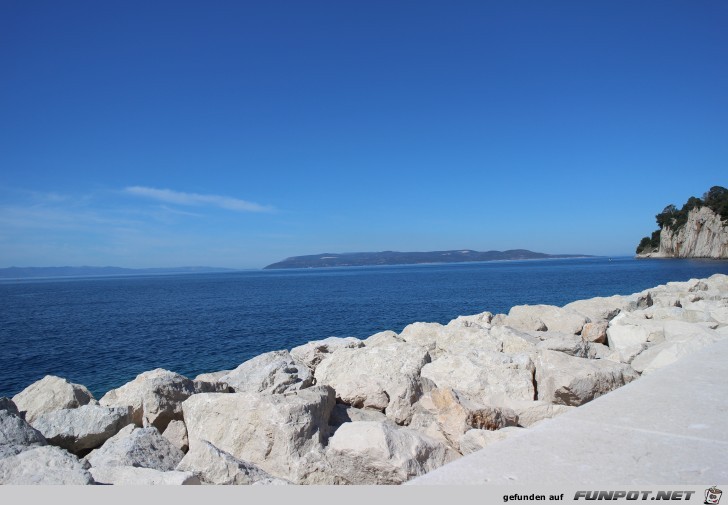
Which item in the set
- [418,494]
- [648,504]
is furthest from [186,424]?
[648,504]

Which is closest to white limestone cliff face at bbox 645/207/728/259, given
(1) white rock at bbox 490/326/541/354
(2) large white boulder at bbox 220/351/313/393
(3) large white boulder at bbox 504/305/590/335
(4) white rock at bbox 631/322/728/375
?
(3) large white boulder at bbox 504/305/590/335

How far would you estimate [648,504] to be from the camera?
7.05 ft

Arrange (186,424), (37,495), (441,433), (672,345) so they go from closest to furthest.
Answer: (37,495), (441,433), (186,424), (672,345)

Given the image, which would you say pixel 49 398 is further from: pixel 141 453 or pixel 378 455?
pixel 378 455

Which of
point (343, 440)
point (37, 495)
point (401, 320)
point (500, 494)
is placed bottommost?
point (401, 320)

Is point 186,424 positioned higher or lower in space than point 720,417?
lower

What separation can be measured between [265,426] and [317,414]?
2.12 ft

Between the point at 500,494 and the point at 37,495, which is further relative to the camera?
the point at 37,495

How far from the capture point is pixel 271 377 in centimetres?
791

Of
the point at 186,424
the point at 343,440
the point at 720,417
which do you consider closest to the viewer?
the point at 720,417

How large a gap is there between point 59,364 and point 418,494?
20.9 m

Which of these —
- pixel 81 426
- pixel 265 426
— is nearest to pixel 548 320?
pixel 265 426

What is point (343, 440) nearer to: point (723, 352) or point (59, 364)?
point (723, 352)

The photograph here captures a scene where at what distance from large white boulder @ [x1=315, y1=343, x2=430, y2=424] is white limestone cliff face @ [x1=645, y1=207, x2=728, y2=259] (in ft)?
390
